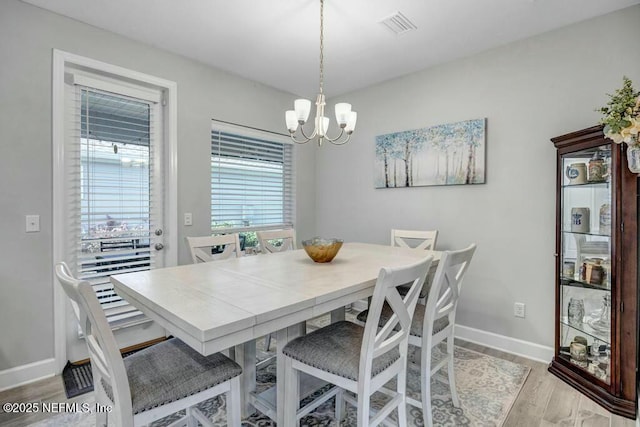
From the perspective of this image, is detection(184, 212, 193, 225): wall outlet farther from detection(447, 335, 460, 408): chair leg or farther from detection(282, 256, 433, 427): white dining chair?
detection(447, 335, 460, 408): chair leg

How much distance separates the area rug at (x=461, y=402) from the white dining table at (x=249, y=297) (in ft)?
0.60

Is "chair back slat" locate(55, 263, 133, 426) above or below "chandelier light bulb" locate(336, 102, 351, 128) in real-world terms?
below

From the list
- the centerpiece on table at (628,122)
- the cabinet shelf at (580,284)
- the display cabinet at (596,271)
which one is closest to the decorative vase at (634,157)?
the centerpiece on table at (628,122)

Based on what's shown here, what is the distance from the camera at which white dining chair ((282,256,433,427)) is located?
129cm

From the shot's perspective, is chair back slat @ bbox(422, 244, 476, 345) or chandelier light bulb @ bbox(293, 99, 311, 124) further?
chandelier light bulb @ bbox(293, 99, 311, 124)

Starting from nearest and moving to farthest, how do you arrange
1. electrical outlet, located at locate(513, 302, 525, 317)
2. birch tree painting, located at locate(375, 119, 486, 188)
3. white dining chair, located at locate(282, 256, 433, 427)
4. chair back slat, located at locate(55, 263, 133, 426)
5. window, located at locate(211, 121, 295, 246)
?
chair back slat, located at locate(55, 263, 133, 426), white dining chair, located at locate(282, 256, 433, 427), electrical outlet, located at locate(513, 302, 525, 317), birch tree painting, located at locate(375, 119, 486, 188), window, located at locate(211, 121, 295, 246)

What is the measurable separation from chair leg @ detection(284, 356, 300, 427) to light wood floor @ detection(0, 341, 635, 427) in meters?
1.22

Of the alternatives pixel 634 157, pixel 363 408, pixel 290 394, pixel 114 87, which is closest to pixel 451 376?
pixel 363 408

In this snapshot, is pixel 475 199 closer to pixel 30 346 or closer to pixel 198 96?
pixel 198 96

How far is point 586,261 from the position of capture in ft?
7.22

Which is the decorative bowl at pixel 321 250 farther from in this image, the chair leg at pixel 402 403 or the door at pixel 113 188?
the door at pixel 113 188

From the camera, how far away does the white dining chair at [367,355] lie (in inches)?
50.8

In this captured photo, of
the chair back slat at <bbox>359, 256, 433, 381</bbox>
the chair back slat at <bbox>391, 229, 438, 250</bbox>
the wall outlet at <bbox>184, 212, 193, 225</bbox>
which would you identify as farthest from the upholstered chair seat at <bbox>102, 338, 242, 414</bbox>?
the chair back slat at <bbox>391, 229, 438, 250</bbox>

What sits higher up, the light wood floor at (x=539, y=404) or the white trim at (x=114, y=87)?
the white trim at (x=114, y=87)
